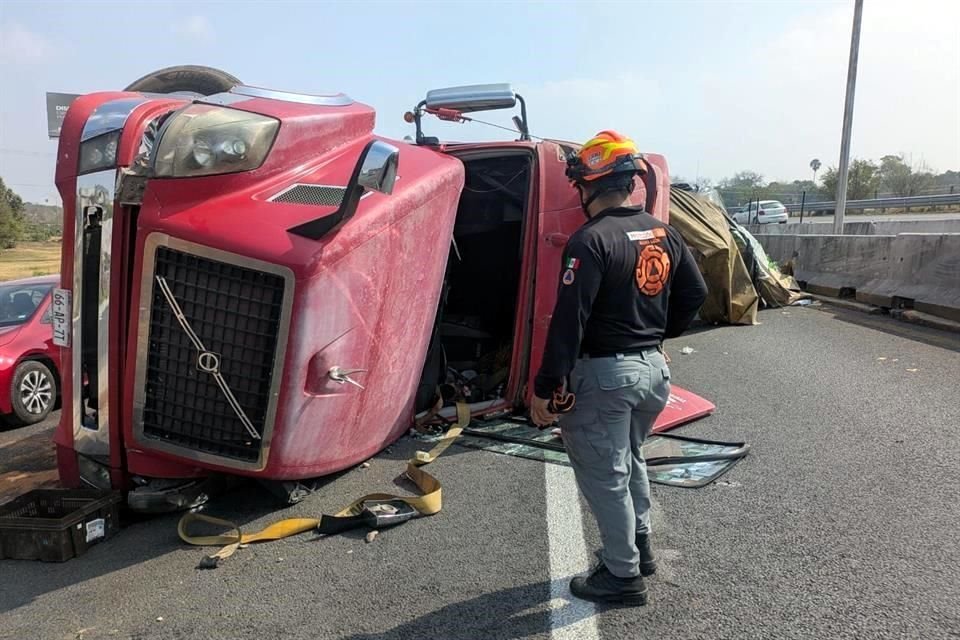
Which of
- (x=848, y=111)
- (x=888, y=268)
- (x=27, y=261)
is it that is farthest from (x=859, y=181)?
(x=27, y=261)

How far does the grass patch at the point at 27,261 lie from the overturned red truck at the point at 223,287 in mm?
21571

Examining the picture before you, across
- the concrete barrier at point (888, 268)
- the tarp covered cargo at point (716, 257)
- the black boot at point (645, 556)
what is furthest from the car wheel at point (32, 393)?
the concrete barrier at point (888, 268)

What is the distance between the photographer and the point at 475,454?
175 inches

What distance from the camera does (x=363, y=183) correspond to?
2.97 m

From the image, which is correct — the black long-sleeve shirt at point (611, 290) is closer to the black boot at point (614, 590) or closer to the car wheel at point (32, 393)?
the black boot at point (614, 590)

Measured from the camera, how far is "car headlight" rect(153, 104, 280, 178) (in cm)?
307

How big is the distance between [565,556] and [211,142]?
250cm

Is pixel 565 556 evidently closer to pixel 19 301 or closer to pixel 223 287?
pixel 223 287

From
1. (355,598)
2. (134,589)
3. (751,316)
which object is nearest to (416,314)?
(355,598)

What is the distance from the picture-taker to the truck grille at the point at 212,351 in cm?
303

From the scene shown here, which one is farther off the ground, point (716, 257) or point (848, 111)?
point (848, 111)

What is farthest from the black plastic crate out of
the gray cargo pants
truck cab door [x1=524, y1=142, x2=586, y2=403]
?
truck cab door [x1=524, y1=142, x2=586, y2=403]

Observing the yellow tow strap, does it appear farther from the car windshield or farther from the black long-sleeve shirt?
the car windshield

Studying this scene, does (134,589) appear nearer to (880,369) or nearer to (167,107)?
(167,107)
